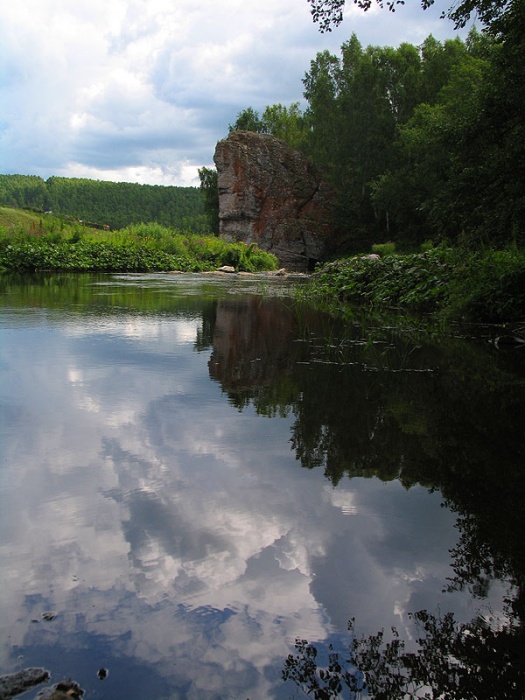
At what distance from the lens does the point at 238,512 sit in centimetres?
238

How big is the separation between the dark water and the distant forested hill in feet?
276

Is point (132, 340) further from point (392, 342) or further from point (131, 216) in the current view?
point (131, 216)

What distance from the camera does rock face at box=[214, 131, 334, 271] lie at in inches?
1542

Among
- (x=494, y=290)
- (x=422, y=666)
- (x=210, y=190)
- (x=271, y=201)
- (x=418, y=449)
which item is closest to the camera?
(x=422, y=666)

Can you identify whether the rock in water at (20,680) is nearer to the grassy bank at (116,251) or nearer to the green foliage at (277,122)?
the grassy bank at (116,251)

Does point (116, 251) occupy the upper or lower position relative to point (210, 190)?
lower

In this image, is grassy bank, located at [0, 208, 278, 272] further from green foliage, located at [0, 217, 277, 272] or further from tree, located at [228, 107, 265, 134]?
tree, located at [228, 107, 265, 134]

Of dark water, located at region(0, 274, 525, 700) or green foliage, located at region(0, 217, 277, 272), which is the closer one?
dark water, located at region(0, 274, 525, 700)

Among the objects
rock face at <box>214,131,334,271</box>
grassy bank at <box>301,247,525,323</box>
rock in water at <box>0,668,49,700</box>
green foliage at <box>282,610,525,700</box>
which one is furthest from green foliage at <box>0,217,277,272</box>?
green foliage at <box>282,610,525,700</box>

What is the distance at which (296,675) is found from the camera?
1.48m

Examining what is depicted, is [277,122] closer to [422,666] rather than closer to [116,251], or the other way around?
[116,251]

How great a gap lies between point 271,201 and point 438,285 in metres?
31.5

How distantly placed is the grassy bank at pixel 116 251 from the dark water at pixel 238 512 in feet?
61.1

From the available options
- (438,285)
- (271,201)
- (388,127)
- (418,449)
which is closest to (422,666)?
(418,449)
